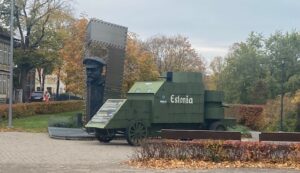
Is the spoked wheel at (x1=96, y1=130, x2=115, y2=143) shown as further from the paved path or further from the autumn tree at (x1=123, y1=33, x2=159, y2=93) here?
the autumn tree at (x1=123, y1=33, x2=159, y2=93)

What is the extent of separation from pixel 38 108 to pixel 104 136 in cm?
2154

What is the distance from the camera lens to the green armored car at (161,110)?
74.7 feet

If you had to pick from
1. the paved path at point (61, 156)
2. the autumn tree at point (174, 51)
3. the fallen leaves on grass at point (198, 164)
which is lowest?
the paved path at point (61, 156)

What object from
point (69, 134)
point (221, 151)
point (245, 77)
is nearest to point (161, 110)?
point (69, 134)

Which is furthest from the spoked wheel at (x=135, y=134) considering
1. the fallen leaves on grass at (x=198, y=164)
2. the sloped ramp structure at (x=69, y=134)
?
the fallen leaves on grass at (x=198, y=164)

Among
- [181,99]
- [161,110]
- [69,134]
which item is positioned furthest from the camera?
[69,134]

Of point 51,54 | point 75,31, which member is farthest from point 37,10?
point 75,31

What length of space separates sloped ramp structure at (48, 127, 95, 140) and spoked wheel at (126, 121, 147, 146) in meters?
2.93

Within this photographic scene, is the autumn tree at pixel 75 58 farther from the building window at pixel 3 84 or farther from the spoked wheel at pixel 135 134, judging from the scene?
the building window at pixel 3 84

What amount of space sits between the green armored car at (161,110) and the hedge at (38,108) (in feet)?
50.9

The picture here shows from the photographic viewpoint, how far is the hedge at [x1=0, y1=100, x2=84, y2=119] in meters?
39.2

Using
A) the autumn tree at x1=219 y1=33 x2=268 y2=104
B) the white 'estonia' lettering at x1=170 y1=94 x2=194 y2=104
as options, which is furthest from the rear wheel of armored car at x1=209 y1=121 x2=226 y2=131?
the autumn tree at x1=219 y1=33 x2=268 y2=104

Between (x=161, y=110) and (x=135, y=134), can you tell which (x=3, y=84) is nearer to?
(x=161, y=110)

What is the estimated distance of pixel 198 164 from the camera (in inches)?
595
